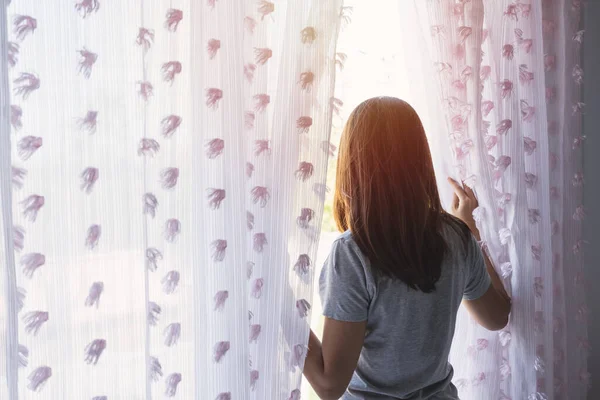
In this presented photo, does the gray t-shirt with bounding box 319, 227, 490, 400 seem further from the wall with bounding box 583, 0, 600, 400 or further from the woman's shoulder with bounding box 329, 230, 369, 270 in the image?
the wall with bounding box 583, 0, 600, 400

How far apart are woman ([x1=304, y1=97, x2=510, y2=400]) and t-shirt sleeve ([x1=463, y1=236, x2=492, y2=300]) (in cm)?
4

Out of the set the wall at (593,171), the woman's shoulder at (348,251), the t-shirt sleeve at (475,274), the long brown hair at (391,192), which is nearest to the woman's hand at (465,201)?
the t-shirt sleeve at (475,274)

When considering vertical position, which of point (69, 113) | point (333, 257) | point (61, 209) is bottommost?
point (333, 257)

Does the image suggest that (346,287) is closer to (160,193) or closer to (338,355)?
(338,355)

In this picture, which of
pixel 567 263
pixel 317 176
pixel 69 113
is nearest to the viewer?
pixel 69 113

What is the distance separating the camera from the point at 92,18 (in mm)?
931

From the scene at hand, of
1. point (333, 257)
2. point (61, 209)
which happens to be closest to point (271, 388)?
point (333, 257)

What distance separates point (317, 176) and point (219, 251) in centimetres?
24

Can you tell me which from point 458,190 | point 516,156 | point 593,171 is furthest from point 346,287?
point 593,171

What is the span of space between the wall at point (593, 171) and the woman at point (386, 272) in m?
0.90

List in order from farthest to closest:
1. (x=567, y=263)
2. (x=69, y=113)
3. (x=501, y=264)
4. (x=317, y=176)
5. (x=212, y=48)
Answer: (x=567, y=263) < (x=501, y=264) < (x=317, y=176) < (x=212, y=48) < (x=69, y=113)

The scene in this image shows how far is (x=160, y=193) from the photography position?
1.00 m

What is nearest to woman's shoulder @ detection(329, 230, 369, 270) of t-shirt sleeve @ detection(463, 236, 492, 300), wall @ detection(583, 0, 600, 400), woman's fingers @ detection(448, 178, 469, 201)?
t-shirt sleeve @ detection(463, 236, 492, 300)

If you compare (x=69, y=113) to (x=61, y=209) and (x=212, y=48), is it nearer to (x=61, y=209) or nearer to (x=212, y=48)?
(x=61, y=209)
